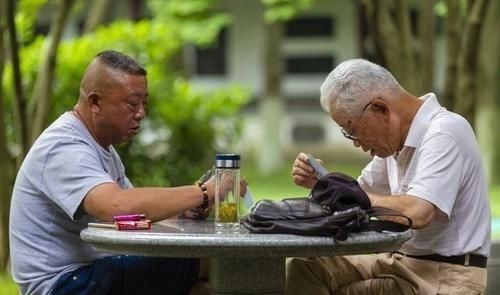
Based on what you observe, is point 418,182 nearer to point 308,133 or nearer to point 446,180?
point 446,180

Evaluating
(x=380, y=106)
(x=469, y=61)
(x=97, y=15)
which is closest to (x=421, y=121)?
(x=380, y=106)

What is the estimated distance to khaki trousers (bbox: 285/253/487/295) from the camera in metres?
4.47

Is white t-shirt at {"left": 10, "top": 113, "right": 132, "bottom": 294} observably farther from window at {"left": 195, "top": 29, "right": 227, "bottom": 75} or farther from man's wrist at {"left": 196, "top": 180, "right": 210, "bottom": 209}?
window at {"left": 195, "top": 29, "right": 227, "bottom": 75}

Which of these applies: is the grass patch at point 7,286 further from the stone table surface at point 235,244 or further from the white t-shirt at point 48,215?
the stone table surface at point 235,244

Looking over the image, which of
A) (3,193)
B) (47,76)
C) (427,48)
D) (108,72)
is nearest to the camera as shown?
(108,72)

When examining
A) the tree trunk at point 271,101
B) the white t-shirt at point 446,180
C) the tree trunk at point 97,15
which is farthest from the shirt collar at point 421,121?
the tree trunk at point 271,101

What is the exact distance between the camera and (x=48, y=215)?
14.8 ft

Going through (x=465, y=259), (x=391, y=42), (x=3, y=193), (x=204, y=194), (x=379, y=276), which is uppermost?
(x=391, y=42)

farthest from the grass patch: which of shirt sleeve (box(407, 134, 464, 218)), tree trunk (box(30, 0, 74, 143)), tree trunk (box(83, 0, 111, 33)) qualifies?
tree trunk (box(83, 0, 111, 33))

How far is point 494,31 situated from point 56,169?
1415cm

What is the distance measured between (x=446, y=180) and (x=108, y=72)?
1.28m

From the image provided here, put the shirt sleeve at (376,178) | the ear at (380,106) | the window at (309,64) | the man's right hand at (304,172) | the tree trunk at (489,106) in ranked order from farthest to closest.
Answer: the window at (309,64), the tree trunk at (489,106), the shirt sleeve at (376,178), the man's right hand at (304,172), the ear at (380,106)

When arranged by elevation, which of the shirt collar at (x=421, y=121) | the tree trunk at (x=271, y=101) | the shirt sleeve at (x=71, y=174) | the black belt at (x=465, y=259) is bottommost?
the tree trunk at (x=271, y=101)

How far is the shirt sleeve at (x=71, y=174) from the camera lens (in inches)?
169
